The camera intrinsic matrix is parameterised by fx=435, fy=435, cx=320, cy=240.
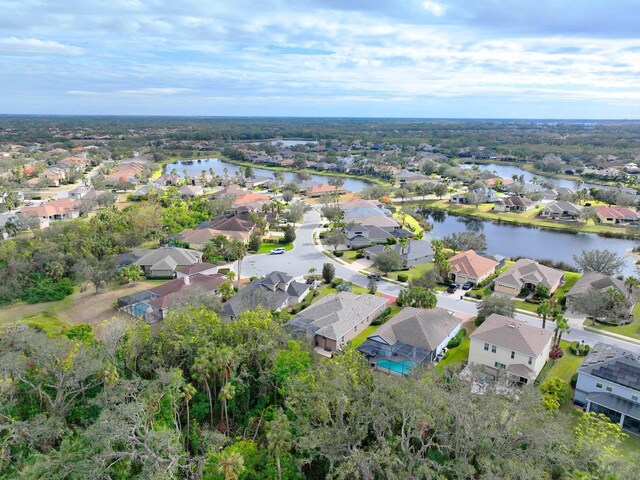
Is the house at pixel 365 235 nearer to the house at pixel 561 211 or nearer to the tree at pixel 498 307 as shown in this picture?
the tree at pixel 498 307

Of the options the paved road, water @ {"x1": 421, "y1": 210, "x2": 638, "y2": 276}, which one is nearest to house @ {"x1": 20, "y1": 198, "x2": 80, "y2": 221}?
the paved road

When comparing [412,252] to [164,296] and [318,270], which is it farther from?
[164,296]

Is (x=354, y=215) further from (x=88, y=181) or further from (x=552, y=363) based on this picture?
(x=88, y=181)

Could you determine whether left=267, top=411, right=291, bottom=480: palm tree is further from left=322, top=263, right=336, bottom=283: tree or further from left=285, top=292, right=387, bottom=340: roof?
left=322, top=263, right=336, bottom=283: tree

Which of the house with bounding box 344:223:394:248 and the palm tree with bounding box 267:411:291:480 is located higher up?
the palm tree with bounding box 267:411:291:480

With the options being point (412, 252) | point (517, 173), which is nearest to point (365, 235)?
point (412, 252)

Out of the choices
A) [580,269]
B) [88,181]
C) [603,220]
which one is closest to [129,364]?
[580,269]
